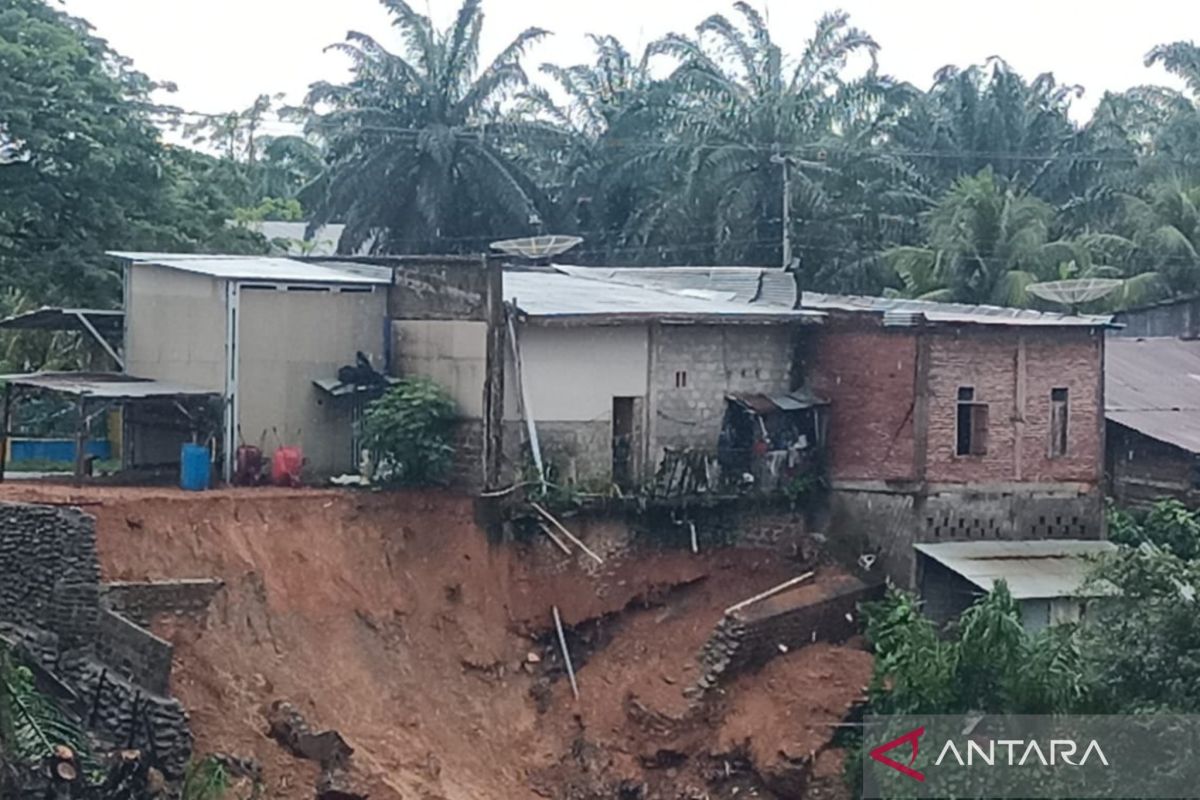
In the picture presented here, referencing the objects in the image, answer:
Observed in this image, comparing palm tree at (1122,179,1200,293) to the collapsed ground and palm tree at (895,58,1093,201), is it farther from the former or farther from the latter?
the collapsed ground

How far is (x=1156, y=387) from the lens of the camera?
28000 millimetres

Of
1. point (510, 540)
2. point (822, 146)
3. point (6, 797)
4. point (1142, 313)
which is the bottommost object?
point (6, 797)

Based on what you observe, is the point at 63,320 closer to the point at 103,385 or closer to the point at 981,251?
the point at 103,385

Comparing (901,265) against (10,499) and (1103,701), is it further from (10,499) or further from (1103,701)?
(10,499)

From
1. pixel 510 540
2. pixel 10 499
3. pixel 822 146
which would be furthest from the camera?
pixel 822 146

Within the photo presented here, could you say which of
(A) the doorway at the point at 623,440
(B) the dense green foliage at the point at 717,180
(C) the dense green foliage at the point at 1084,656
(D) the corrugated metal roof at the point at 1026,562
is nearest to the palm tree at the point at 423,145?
(B) the dense green foliage at the point at 717,180

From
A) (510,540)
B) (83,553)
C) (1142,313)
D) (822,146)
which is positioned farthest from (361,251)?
(83,553)

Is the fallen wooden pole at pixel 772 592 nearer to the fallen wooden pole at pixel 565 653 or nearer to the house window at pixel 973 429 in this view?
the fallen wooden pole at pixel 565 653

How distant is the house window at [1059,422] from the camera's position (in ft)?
75.6

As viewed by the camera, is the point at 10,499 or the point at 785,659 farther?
the point at 785,659

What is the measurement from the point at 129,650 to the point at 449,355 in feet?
19.4

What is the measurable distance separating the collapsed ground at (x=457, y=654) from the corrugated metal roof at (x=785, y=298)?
3895mm

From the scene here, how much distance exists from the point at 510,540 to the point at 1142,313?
668 inches

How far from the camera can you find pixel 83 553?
58.7 ft
